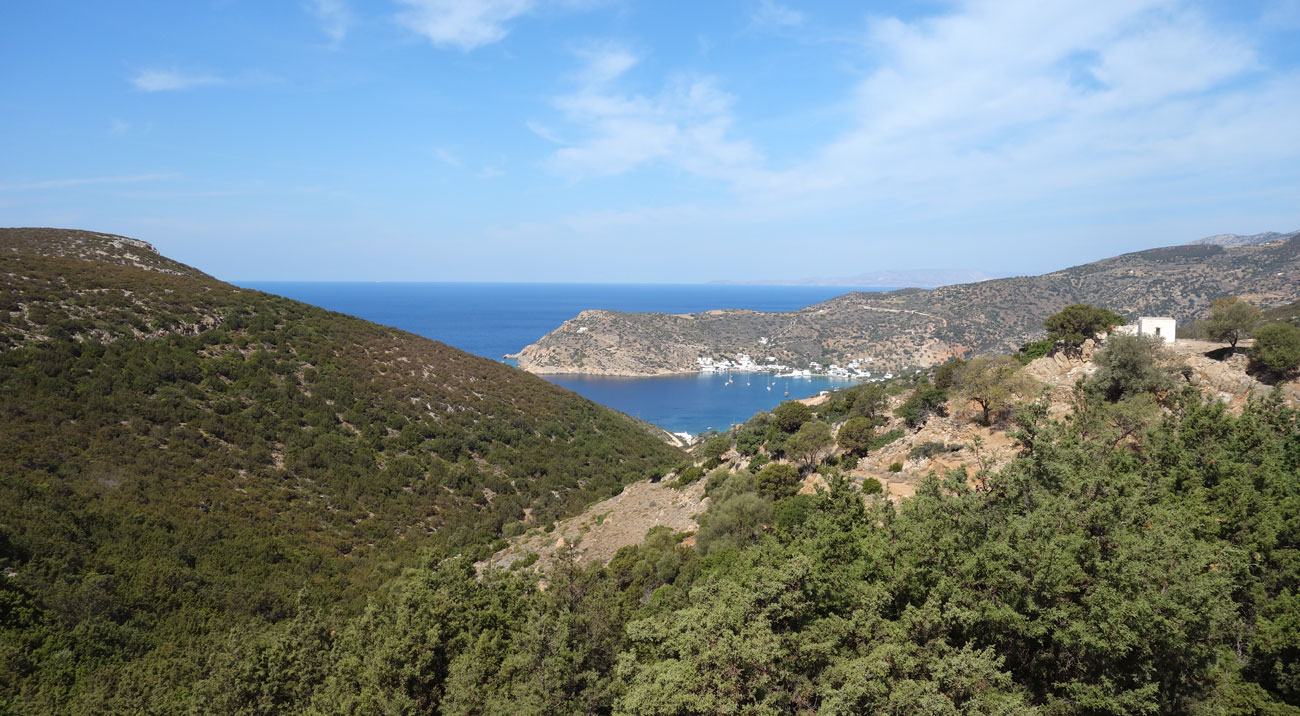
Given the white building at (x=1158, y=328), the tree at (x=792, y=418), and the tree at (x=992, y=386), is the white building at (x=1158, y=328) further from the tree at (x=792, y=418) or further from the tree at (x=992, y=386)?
the tree at (x=792, y=418)

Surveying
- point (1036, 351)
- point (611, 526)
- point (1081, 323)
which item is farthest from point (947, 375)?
point (611, 526)

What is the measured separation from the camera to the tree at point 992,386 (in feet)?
77.7

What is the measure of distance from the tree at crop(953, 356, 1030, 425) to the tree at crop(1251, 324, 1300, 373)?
8.55m

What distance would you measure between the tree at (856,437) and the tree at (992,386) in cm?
453

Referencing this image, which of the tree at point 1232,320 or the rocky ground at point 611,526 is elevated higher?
the tree at point 1232,320

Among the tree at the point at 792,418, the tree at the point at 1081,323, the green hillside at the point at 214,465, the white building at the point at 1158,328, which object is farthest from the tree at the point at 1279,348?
the green hillside at the point at 214,465

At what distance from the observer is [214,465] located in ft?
84.6

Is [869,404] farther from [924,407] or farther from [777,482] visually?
[777,482]

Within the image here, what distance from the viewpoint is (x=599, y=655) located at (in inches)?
463

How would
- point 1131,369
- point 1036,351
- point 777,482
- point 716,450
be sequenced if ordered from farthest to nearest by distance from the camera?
1. point 1036,351
2. point 716,450
3. point 1131,369
4. point 777,482

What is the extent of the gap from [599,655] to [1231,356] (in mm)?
31602

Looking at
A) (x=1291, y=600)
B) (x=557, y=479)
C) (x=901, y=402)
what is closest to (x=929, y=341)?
(x=901, y=402)

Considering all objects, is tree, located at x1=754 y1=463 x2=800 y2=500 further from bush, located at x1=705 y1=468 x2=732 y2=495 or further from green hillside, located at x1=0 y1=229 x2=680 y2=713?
green hillside, located at x1=0 y1=229 x2=680 y2=713

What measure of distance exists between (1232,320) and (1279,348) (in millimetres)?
3683
